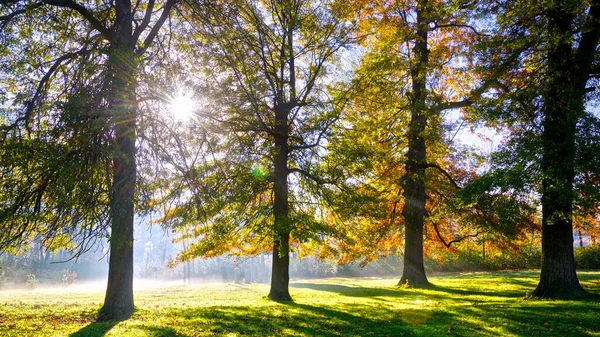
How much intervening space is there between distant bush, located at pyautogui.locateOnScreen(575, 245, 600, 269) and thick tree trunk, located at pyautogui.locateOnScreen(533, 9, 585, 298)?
742 inches

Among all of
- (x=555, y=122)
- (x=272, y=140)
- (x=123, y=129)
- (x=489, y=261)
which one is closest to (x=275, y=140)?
(x=272, y=140)

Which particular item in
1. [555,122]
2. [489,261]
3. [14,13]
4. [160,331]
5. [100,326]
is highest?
[14,13]

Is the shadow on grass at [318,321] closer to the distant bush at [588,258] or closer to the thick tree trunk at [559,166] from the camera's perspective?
the thick tree trunk at [559,166]

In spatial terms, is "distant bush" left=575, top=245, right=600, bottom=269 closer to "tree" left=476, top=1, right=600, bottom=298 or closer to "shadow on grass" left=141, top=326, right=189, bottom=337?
"tree" left=476, top=1, right=600, bottom=298

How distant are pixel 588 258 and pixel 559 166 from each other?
21.5 m

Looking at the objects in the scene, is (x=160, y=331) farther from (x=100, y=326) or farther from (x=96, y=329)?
(x=100, y=326)

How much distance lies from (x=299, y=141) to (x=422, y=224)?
25.2ft

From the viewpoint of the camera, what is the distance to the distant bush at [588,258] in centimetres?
2569

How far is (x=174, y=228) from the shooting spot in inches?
480

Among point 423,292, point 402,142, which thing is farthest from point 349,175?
point 423,292

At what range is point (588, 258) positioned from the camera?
25906 millimetres

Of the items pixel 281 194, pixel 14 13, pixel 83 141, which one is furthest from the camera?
pixel 281 194

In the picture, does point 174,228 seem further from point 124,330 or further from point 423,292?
point 423,292

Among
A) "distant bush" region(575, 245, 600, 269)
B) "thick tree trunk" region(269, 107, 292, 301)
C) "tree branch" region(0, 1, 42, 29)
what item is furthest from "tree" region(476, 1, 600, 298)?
"distant bush" region(575, 245, 600, 269)
